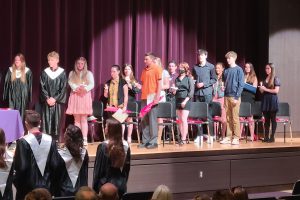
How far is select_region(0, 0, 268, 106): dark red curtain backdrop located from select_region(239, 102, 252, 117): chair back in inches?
85.3

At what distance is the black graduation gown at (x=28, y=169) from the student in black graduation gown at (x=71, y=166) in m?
0.09

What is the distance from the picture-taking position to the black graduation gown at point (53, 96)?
9102mm

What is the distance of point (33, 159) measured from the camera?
15.5 feet

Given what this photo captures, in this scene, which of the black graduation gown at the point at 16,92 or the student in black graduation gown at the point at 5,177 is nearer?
the student in black graduation gown at the point at 5,177

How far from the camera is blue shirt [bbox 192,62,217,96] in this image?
10242 mm

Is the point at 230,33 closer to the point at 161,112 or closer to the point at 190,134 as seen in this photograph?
the point at 190,134

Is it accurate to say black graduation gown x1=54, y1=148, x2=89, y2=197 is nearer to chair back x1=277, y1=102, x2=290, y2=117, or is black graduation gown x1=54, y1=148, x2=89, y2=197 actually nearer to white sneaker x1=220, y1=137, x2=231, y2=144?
white sneaker x1=220, y1=137, x2=231, y2=144

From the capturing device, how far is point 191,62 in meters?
12.1

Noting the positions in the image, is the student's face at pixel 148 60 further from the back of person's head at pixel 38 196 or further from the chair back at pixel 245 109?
the back of person's head at pixel 38 196

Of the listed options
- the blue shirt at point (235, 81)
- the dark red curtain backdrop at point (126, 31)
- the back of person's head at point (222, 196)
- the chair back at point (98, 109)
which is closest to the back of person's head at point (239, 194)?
the back of person's head at point (222, 196)

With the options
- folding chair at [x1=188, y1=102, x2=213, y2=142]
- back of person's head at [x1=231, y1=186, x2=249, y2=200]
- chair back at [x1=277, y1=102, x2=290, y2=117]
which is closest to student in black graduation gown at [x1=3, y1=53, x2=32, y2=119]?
folding chair at [x1=188, y1=102, x2=213, y2=142]

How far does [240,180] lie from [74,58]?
4113 millimetres

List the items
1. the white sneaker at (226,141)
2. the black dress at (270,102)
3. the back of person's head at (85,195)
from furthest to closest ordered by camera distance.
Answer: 1. the black dress at (270,102)
2. the white sneaker at (226,141)
3. the back of person's head at (85,195)

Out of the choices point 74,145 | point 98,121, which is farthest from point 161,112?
point 74,145
